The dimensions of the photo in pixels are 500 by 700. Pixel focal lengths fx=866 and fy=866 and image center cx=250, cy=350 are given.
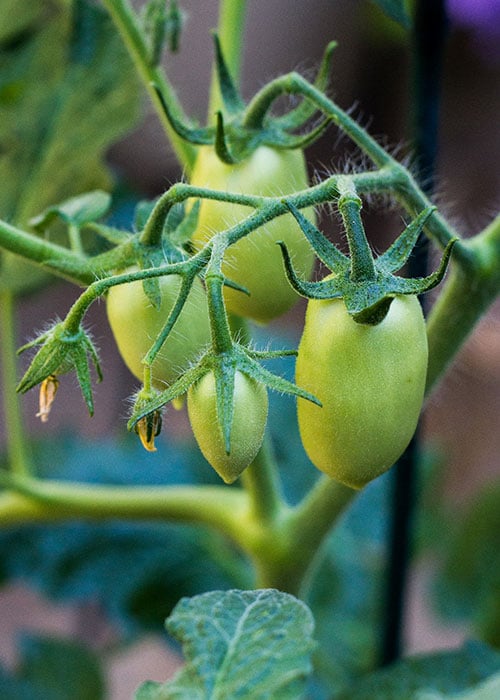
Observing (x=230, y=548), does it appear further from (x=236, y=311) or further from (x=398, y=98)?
(x=398, y=98)

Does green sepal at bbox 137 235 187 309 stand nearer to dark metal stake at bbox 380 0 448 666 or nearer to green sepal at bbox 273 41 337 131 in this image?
green sepal at bbox 273 41 337 131

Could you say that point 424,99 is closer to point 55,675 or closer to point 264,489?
point 264,489

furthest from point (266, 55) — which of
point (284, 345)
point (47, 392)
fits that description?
point (47, 392)

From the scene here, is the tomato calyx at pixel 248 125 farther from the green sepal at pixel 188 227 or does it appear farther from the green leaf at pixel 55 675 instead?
the green leaf at pixel 55 675

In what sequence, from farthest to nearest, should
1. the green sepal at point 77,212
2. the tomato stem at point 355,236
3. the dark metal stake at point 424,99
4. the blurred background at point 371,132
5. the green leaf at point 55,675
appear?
1. the blurred background at point 371,132
2. the green leaf at point 55,675
3. the dark metal stake at point 424,99
4. the green sepal at point 77,212
5. the tomato stem at point 355,236

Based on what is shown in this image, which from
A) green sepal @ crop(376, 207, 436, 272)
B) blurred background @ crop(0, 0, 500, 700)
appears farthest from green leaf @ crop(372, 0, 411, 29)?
blurred background @ crop(0, 0, 500, 700)

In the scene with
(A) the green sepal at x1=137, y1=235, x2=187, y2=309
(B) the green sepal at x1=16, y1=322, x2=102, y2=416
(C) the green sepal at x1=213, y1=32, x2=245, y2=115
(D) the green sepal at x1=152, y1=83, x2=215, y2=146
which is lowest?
(B) the green sepal at x1=16, y1=322, x2=102, y2=416

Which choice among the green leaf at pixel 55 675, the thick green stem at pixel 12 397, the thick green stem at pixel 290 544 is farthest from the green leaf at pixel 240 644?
the green leaf at pixel 55 675
